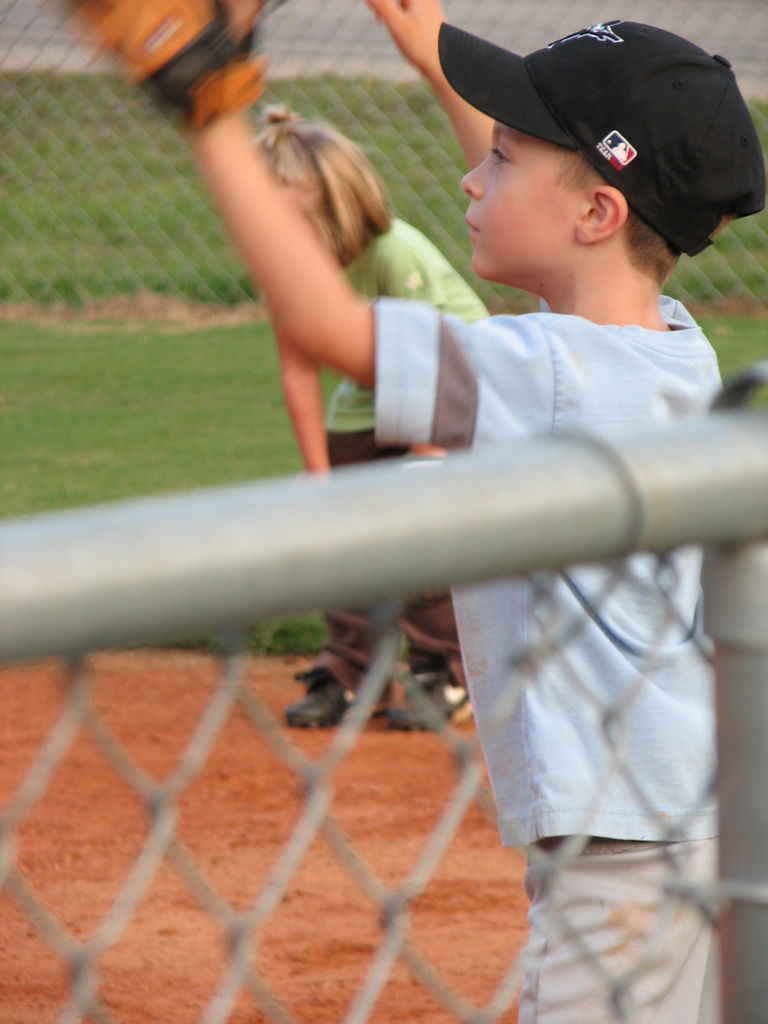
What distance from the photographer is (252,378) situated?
27.7 ft

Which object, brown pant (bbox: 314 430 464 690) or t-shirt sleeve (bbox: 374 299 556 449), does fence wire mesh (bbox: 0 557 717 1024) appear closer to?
t-shirt sleeve (bbox: 374 299 556 449)

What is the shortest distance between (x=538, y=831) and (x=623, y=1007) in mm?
526

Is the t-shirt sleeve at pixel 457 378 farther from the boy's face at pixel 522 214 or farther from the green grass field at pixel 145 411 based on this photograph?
the green grass field at pixel 145 411

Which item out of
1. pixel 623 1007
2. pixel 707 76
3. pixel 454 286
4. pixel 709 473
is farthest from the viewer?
pixel 454 286

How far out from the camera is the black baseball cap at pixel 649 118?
1.82 metres

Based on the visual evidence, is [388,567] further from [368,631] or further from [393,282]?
[393,282]

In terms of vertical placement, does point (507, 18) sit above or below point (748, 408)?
below

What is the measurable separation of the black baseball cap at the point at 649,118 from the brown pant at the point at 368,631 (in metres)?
2.23

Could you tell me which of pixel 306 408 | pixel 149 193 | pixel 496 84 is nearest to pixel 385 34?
pixel 149 193

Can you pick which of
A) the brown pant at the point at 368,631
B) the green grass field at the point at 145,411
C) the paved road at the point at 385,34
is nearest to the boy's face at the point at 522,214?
the brown pant at the point at 368,631

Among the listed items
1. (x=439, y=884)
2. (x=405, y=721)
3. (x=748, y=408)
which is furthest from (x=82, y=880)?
(x=748, y=408)

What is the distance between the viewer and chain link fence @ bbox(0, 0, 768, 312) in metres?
8.70

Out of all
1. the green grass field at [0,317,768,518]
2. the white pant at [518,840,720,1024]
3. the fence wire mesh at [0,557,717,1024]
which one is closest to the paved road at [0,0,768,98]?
the green grass field at [0,317,768,518]

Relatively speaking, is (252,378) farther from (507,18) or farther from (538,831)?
(538,831)
